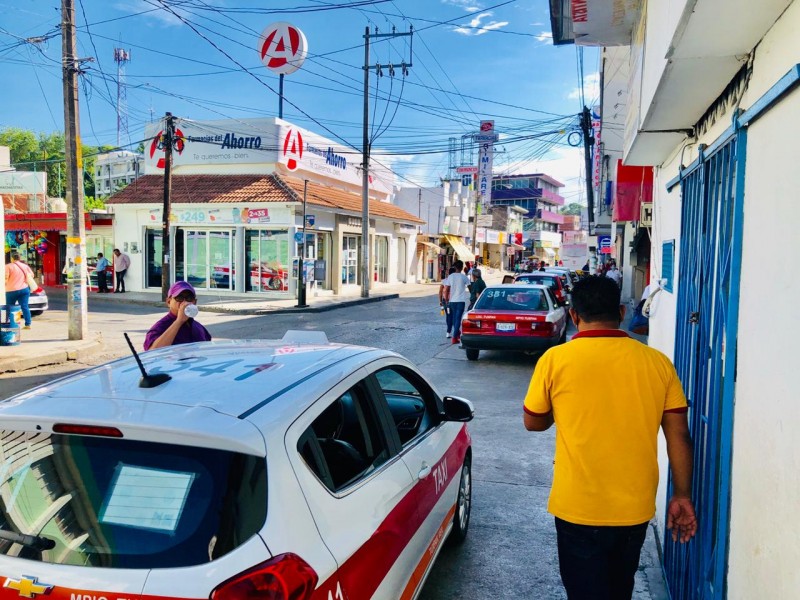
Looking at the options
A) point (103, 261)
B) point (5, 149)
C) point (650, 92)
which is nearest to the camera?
point (650, 92)

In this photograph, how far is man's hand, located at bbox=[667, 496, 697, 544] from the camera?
2553 millimetres

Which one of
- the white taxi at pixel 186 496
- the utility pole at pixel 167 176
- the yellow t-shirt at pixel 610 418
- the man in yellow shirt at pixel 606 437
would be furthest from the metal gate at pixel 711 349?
the utility pole at pixel 167 176

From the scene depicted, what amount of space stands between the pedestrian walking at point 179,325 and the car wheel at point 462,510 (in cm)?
216

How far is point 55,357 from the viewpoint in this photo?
36.7 ft

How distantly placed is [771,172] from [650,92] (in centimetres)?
162

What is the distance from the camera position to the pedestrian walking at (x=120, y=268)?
24438 millimetres

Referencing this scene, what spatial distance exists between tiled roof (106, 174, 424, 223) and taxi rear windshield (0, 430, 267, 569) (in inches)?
835

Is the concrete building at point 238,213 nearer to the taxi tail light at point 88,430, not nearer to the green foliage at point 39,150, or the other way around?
the taxi tail light at point 88,430

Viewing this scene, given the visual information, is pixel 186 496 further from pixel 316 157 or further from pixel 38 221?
pixel 38 221

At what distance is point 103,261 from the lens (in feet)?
80.7

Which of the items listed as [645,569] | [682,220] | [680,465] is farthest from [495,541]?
[682,220]

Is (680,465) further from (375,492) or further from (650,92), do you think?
(650,92)

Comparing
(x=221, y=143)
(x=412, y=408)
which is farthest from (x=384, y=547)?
(x=221, y=143)

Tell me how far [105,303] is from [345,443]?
2205 centimetres
